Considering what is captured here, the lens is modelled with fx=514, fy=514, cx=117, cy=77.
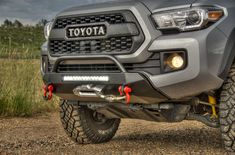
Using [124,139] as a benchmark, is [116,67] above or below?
above

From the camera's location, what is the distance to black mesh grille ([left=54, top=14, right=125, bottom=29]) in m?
4.89

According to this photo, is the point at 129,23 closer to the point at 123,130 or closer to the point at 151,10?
the point at 151,10

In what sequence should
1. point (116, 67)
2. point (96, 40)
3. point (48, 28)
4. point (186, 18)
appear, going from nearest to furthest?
point (186, 18)
point (116, 67)
point (96, 40)
point (48, 28)

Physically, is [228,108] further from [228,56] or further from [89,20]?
[89,20]

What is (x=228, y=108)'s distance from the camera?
197 inches

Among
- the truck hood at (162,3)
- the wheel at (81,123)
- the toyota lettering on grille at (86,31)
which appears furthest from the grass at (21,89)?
the truck hood at (162,3)

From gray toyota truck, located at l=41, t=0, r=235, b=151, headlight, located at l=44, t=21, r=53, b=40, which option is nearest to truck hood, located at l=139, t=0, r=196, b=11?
gray toyota truck, located at l=41, t=0, r=235, b=151

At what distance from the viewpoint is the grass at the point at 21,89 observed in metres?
9.16

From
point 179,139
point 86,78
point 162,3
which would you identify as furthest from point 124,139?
point 162,3

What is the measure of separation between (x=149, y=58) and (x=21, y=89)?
5093 millimetres

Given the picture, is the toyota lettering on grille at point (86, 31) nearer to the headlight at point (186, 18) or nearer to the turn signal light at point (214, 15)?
the headlight at point (186, 18)

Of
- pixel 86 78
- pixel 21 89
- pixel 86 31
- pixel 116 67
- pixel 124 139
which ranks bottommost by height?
pixel 21 89

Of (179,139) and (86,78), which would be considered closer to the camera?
(86,78)

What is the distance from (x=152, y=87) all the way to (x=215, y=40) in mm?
716
